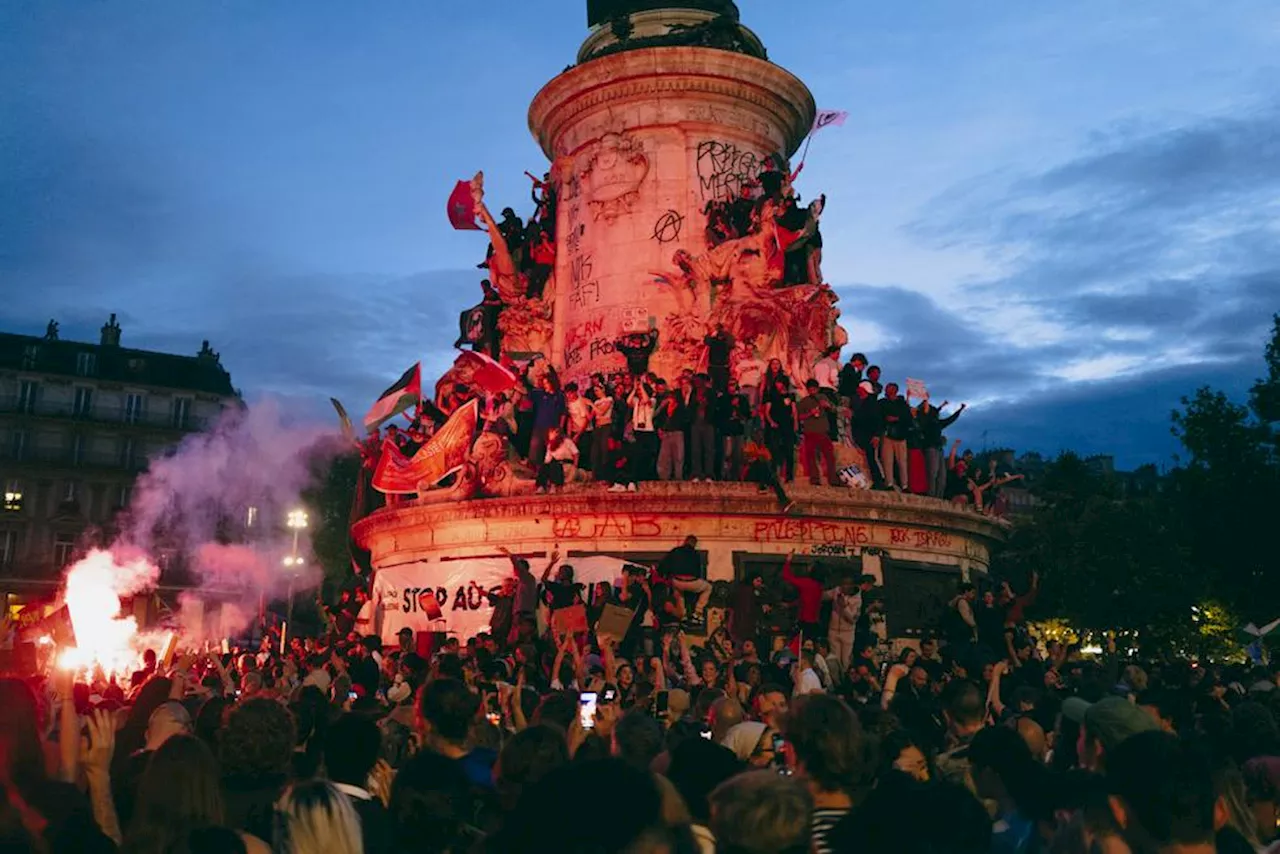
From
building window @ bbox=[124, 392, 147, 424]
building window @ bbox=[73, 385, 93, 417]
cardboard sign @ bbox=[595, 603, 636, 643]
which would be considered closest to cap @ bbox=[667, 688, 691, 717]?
cardboard sign @ bbox=[595, 603, 636, 643]

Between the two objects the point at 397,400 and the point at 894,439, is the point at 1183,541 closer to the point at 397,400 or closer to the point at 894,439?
the point at 894,439

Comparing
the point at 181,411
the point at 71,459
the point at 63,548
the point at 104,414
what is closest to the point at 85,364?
the point at 104,414

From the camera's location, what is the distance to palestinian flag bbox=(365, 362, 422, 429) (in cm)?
2522

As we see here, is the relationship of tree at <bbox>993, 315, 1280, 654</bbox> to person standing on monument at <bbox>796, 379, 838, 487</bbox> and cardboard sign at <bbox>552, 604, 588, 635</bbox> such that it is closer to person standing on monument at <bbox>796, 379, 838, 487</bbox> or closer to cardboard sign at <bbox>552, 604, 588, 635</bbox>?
person standing on monument at <bbox>796, 379, 838, 487</bbox>

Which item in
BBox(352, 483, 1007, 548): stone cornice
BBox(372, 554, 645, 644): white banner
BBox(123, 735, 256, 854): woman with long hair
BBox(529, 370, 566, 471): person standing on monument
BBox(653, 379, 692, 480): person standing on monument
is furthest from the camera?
BBox(529, 370, 566, 471): person standing on monument

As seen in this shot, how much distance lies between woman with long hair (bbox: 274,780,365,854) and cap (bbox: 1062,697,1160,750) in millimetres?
3063

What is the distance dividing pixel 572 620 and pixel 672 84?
44.9 ft

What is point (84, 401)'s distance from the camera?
6556 cm

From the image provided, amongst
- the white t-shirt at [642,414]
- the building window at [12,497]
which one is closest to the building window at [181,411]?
the building window at [12,497]

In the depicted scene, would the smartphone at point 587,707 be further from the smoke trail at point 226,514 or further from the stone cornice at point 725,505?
the smoke trail at point 226,514

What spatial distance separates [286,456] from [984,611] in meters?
44.8

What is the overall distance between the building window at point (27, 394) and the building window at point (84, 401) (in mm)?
→ 2188

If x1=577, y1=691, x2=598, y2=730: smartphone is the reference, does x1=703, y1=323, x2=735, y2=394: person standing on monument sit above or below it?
above

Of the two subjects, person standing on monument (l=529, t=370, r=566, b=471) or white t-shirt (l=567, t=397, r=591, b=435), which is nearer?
white t-shirt (l=567, t=397, r=591, b=435)
